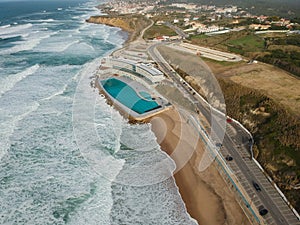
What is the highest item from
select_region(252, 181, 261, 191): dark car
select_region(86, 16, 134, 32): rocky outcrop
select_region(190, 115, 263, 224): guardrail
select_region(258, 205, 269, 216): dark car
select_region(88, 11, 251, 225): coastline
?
select_region(258, 205, 269, 216): dark car

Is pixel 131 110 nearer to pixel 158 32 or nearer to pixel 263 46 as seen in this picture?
pixel 263 46

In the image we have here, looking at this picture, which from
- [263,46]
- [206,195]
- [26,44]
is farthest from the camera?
[26,44]

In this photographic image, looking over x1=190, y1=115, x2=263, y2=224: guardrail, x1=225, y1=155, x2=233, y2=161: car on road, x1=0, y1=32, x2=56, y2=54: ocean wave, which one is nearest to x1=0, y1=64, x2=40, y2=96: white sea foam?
x1=0, y1=32, x2=56, y2=54: ocean wave

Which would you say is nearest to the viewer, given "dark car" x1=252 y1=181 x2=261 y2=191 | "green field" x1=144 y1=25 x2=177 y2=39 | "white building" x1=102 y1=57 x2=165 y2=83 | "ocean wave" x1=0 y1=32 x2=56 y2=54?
"dark car" x1=252 y1=181 x2=261 y2=191

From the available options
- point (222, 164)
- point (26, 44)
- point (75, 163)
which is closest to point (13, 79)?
point (75, 163)

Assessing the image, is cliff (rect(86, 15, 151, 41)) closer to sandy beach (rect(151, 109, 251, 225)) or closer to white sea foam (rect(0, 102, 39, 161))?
white sea foam (rect(0, 102, 39, 161))

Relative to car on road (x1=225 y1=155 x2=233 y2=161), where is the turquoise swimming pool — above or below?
below

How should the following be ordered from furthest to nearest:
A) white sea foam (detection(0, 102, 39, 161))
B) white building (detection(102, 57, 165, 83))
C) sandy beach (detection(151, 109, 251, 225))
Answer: white building (detection(102, 57, 165, 83)), white sea foam (detection(0, 102, 39, 161)), sandy beach (detection(151, 109, 251, 225))
